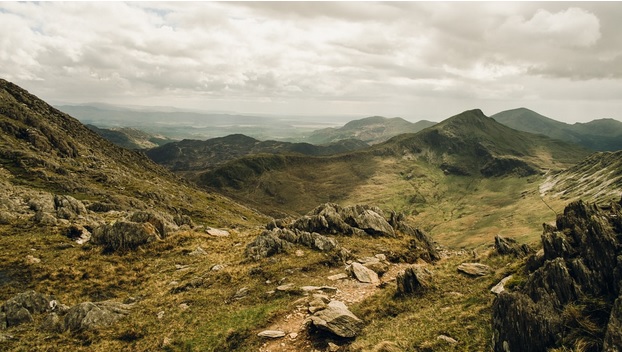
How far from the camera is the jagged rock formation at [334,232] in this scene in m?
39.3

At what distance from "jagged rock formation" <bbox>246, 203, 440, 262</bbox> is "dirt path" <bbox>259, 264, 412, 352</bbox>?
6.53 m

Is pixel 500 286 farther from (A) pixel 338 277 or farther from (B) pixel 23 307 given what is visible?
(B) pixel 23 307

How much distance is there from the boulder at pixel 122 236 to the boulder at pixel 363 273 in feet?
90.1

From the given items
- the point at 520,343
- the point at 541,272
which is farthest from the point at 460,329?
the point at 541,272

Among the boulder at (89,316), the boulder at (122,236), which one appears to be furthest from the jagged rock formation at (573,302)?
the boulder at (122,236)

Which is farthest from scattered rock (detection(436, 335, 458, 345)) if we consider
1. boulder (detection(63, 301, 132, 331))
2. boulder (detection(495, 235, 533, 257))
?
boulder (detection(63, 301, 132, 331))

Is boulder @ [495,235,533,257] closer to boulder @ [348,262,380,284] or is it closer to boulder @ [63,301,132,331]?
boulder @ [348,262,380,284]

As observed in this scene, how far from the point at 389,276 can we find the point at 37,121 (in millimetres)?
174503

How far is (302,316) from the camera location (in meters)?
24.4

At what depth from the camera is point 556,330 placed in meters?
15.0

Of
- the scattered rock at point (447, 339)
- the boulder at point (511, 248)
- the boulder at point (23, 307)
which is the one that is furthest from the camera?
the boulder at point (511, 248)

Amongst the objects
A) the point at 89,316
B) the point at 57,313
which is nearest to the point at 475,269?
the point at 89,316

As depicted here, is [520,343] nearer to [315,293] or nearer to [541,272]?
[541,272]

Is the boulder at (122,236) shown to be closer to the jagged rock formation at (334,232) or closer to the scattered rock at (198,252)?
the scattered rock at (198,252)
